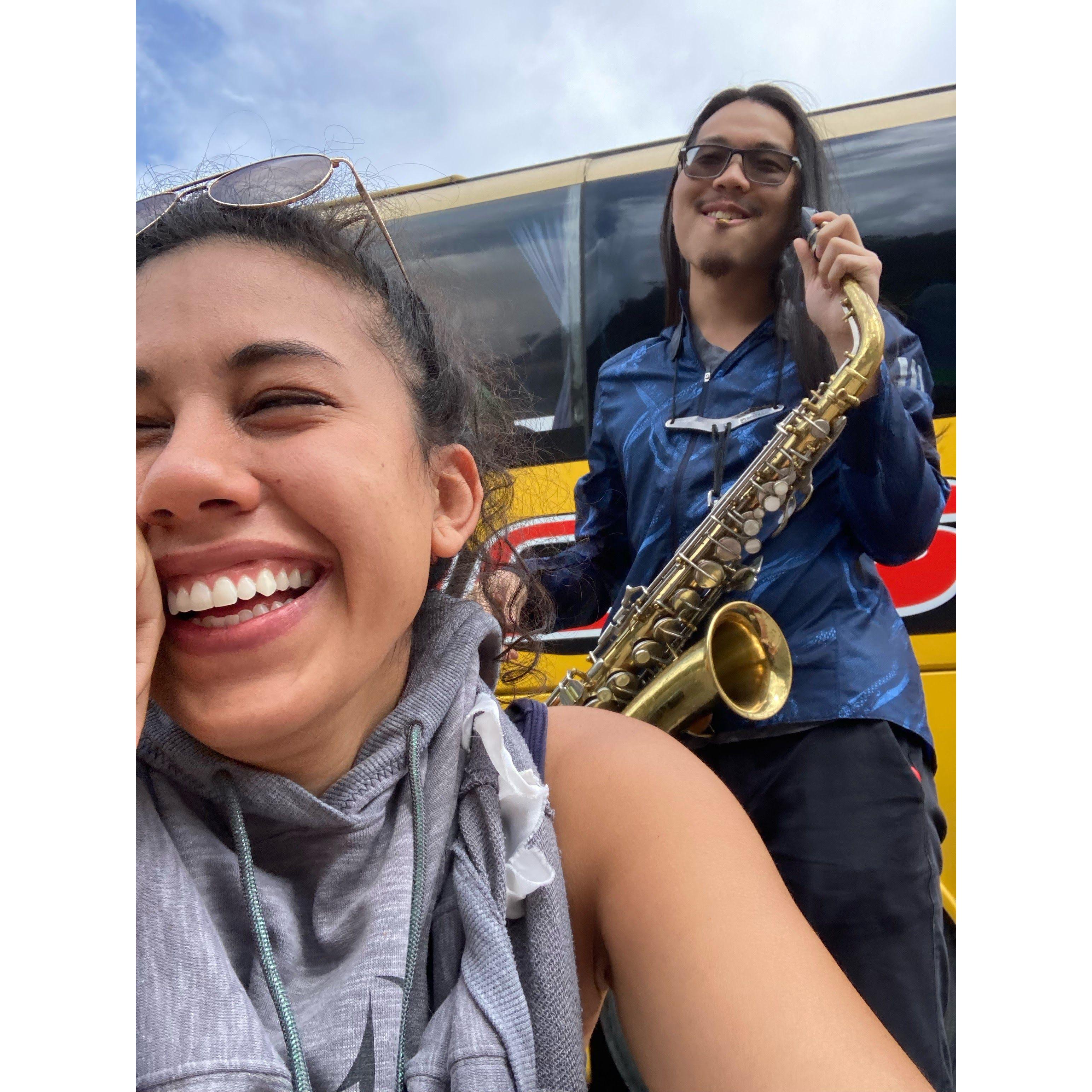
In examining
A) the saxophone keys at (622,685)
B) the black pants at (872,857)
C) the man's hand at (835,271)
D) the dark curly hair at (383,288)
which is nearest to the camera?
the dark curly hair at (383,288)

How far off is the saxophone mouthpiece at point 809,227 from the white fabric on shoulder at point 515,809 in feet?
2.81

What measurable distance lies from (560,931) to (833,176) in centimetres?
113

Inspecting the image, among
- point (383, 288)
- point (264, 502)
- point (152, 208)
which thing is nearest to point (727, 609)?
point (383, 288)

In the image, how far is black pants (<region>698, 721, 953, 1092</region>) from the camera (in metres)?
1.14

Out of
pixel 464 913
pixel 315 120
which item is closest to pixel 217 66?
pixel 315 120

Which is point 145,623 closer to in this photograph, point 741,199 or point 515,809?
point 515,809

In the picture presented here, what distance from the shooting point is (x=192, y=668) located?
73 centimetres

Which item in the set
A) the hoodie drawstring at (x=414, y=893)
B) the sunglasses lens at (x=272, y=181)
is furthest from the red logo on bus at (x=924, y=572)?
the sunglasses lens at (x=272, y=181)

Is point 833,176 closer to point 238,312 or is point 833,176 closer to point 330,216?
point 330,216

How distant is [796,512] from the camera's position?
1.38 meters

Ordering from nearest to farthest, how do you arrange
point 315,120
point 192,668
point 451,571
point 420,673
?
point 192,668, point 420,673, point 451,571, point 315,120

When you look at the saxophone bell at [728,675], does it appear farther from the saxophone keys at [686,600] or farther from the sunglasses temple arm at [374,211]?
the sunglasses temple arm at [374,211]

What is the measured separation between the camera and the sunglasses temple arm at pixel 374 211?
3.13 ft

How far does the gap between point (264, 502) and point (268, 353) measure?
0.14 meters
